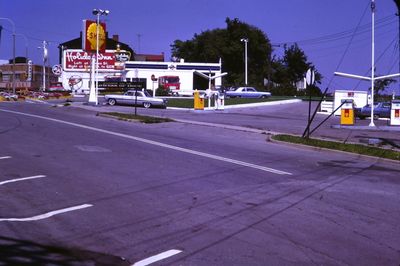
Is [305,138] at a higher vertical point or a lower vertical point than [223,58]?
lower

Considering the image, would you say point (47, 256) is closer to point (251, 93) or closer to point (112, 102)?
point (112, 102)

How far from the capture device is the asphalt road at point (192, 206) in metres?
6.40

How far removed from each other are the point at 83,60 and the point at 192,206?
231ft

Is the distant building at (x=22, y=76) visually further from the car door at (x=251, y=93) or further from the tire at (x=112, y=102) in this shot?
the tire at (x=112, y=102)

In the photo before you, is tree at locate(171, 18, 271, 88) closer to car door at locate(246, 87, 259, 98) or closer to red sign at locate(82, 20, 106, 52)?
car door at locate(246, 87, 259, 98)

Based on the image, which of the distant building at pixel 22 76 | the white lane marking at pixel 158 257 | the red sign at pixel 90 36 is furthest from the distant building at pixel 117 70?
the white lane marking at pixel 158 257

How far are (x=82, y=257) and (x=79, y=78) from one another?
73047mm

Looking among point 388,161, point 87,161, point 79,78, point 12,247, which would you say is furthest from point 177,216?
point 79,78

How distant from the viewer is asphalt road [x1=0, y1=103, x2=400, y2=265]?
6398 millimetres

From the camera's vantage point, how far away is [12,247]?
637cm

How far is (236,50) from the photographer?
333 feet

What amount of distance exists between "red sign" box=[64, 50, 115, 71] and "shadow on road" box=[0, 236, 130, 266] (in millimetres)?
71661

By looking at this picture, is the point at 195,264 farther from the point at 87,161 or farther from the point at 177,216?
the point at 87,161

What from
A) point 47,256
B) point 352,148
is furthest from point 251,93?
point 47,256
